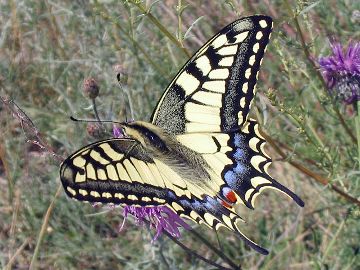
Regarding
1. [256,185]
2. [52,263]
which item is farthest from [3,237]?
[256,185]

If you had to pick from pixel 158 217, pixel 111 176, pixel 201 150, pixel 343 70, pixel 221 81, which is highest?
pixel 343 70

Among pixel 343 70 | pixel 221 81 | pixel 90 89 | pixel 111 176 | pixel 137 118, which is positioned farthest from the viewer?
pixel 137 118

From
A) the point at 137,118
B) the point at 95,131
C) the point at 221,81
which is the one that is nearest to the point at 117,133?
the point at 95,131

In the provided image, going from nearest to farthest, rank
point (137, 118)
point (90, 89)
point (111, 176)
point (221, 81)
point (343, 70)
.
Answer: point (111, 176)
point (221, 81)
point (90, 89)
point (343, 70)
point (137, 118)

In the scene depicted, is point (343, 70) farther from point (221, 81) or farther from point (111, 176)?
point (111, 176)

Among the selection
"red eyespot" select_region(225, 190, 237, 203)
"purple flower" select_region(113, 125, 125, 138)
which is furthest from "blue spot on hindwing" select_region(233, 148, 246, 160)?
"purple flower" select_region(113, 125, 125, 138)

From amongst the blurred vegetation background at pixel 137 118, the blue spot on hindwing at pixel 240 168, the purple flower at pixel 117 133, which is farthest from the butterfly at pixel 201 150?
the blurred vegetation background at pixel 137 118

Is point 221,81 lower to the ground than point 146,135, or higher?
higher
